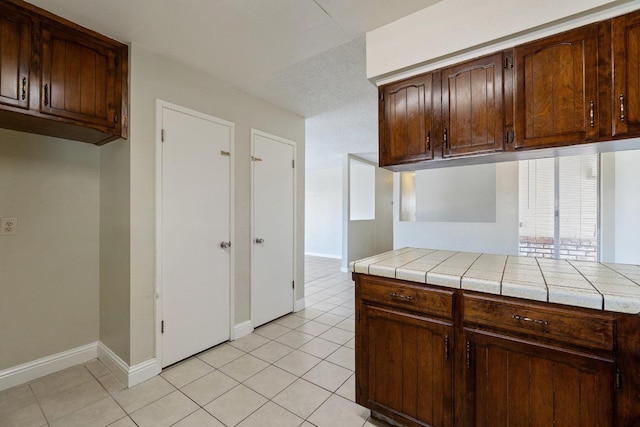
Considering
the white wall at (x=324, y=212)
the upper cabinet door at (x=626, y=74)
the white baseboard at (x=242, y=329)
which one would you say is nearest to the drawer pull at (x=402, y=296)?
the upper cabinet door at (x=626, y=74)

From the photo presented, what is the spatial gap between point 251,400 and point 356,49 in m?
2.69

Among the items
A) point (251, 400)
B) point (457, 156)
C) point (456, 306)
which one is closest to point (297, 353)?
point (251, 400)

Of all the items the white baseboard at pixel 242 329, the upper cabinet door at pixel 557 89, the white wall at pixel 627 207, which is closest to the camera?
the upper cabinet door at pixel 557 89

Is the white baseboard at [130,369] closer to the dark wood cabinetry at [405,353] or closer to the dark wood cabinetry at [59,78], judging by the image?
the dark wood cabinetry at [405,353]

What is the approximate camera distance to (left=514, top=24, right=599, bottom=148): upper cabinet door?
4.33 feet

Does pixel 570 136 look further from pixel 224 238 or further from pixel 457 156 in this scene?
pixel 224 238

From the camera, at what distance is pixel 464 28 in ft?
5.16

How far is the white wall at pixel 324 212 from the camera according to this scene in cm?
740

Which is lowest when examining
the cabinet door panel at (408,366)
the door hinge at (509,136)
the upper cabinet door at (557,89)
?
the cabinet door panel at (408,366)

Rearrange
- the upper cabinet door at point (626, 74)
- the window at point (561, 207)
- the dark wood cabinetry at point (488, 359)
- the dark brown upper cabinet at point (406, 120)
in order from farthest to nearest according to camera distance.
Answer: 1. the window at point (561, 207)
2. the dark brown upper cabinet at point (406, 120)
3. the upper cabinet door at point (626, 74)
4. the dark wood cabinetry at point (488, 359)

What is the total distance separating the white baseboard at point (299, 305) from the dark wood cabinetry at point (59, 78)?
2.53 metres

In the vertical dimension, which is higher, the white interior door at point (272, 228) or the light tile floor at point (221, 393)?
the white interior door at point (272, 228)

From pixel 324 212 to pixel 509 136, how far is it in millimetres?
6262

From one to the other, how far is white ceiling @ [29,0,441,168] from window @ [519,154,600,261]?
7.99 ft
